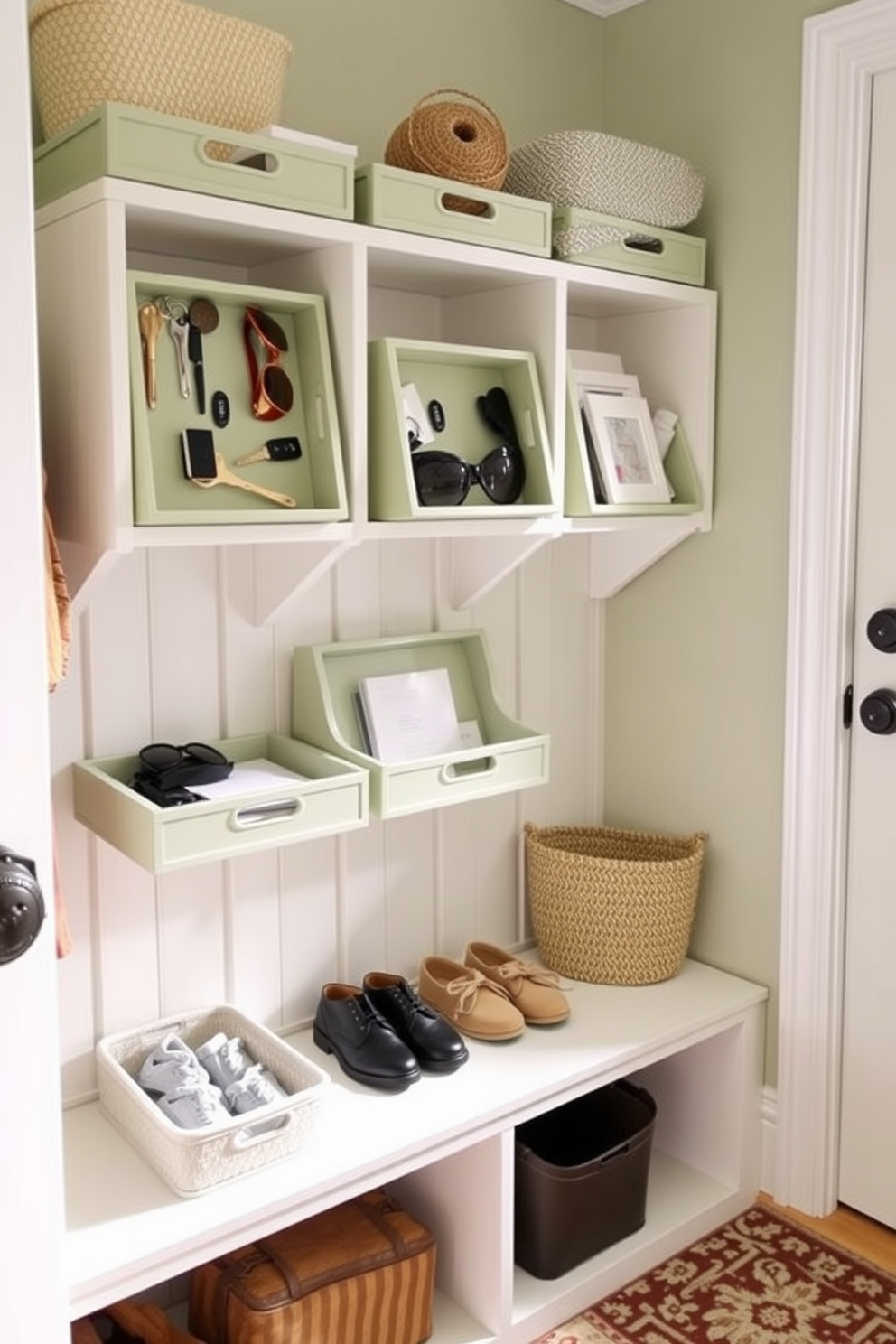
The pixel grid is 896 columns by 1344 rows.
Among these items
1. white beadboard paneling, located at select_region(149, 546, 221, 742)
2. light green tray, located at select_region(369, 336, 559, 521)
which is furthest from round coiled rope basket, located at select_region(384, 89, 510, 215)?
white beadboard paneling, located at select_region(149, 546, 221, 742)

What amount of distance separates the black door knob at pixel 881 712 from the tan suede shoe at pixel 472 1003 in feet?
2.48

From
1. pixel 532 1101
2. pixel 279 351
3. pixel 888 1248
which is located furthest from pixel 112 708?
pixel 888 1248

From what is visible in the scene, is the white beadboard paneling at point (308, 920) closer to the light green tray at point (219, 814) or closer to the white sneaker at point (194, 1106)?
the light green tray at point (219, 814)

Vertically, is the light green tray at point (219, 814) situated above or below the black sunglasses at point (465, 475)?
below

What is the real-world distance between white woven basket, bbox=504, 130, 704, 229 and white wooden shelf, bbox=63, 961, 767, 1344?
53.1 inches

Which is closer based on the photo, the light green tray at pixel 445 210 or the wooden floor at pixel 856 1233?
the light green tray at pixel 445 210

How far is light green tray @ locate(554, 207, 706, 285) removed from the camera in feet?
6.59

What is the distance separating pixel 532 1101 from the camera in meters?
1.94

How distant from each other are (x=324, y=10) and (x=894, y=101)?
0.90 meters

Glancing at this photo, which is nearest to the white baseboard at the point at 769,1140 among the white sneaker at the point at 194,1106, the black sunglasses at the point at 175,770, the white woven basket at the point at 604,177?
the white sneaker at the point at 194,1106

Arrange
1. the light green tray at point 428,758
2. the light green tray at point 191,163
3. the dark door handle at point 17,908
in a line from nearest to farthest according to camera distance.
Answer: the dark door handle at point 17,908, the light green tray at point 191,163, the light green tray at point 428,758

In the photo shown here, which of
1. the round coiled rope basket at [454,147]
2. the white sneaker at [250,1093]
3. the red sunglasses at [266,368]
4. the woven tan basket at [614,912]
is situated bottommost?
the white sneaker at [250,1093]

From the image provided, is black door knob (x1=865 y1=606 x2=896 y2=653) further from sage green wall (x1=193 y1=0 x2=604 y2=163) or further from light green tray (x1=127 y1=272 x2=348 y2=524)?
sage green wall (x1=193 y1=0 x2=604 y2=163)

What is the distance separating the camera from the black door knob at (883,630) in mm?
2068
